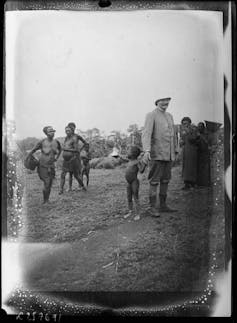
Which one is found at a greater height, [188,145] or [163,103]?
[163,103]

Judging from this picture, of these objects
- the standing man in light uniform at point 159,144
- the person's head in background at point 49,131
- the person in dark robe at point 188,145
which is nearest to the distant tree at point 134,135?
the standing man in light uniform at point 159,144

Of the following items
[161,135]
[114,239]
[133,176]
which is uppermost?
[161,135]

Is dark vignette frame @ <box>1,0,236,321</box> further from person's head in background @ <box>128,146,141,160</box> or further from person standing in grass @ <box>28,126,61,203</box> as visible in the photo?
person's head in background @ <box>128,146,141,160</box>

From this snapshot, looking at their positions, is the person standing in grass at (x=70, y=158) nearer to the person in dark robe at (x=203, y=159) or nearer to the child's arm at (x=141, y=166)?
the child's arm at (x=141, y=166)

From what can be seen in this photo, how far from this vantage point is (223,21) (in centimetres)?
112

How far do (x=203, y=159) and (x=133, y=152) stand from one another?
0.70ft

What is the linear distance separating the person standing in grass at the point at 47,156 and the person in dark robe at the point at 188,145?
0.38 metres

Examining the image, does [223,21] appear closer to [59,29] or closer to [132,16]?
[132,16]

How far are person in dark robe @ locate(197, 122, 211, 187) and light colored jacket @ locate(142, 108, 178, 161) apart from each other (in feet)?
0.25

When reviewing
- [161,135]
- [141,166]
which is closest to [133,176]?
[141,166]

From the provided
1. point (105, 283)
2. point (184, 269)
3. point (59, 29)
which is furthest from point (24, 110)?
point (184, 269)

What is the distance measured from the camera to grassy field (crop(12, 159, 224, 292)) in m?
1.07

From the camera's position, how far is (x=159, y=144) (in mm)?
1111

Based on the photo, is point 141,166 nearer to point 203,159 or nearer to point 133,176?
point 133,176
